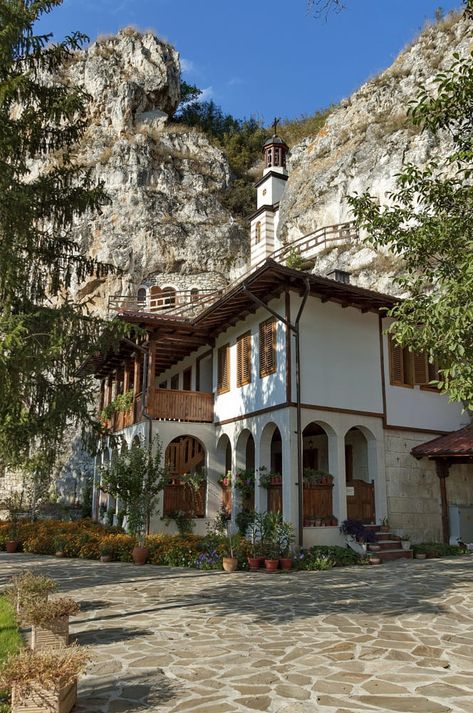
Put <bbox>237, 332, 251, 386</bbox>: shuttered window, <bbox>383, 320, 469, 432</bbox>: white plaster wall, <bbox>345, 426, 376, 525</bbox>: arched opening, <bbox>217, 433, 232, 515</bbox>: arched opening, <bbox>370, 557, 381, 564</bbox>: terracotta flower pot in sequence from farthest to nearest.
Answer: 1. <bbox>217, 433, 232, 515</bbox>: arched opening
2. <bbox>237, 332, 251, 386</bbox>: shuttered window
3. <bbox>383, 320, 469, 432</bbox>: white plaster wall
4. <bbox>345, 426, 376, 525</bbox>: arched opening
5. <bbox>370, 557, 381, 564</bbox>: terracotta flower pot

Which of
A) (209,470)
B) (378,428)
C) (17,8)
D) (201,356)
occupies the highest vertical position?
(17,8)

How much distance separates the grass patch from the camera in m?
4.83

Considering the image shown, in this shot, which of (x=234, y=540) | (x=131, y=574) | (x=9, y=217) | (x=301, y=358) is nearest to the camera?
(x=9, y=217)

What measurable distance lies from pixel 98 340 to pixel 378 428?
9.90m

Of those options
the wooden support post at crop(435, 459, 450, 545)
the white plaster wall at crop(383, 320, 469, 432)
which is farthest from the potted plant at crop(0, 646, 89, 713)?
the wooden support post at crop(435, 459, 450, 545)

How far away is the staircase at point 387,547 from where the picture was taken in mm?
14352

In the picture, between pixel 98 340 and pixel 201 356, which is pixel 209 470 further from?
pixel 98 340

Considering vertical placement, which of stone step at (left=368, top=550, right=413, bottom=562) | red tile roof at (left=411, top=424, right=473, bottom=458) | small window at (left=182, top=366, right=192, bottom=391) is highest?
small window at (left=182, top=366, right=192, bottom=391)

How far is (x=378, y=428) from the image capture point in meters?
16.1

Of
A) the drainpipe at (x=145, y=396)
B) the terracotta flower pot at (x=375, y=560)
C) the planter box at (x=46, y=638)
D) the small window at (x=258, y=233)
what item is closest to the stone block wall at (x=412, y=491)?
the terracotta flower pot at (x=375, y=560)

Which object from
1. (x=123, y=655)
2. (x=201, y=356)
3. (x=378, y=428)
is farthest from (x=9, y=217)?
(x=201, y=356)

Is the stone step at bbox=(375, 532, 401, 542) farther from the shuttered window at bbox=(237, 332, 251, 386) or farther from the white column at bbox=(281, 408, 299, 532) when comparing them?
the shuttered window at bbox=(237, 332, 251, 386)

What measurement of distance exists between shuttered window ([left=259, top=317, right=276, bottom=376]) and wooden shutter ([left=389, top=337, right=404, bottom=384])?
12.0ft

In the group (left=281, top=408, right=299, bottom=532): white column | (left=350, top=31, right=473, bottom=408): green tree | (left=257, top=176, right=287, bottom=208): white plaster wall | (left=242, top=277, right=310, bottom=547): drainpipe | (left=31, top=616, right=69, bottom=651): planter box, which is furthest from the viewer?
(left=257, top=176, right=287, bottom=208): white plaster wall
